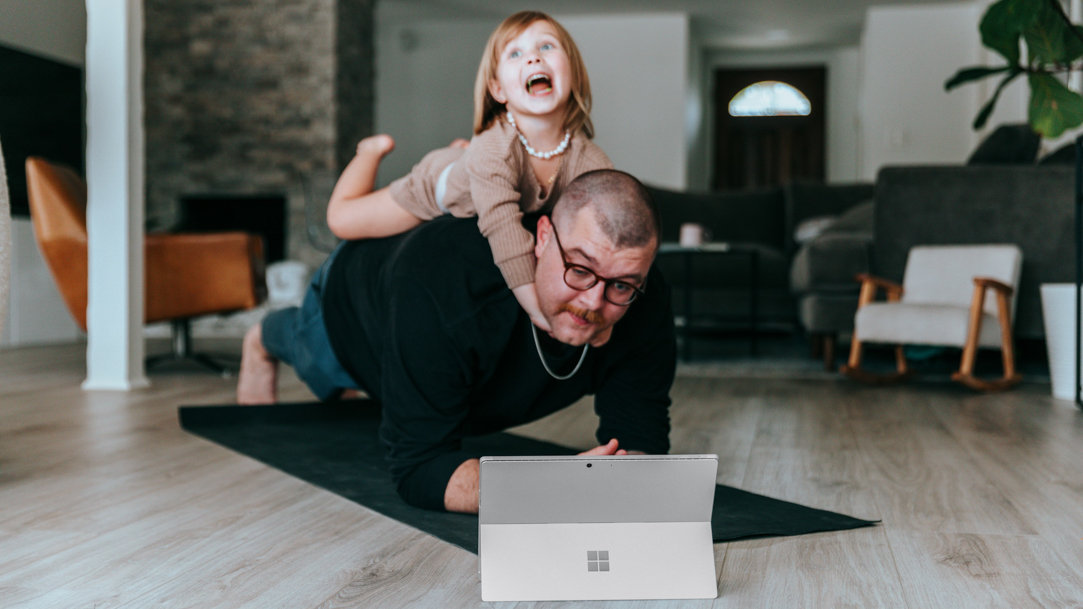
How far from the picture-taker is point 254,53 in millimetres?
7023

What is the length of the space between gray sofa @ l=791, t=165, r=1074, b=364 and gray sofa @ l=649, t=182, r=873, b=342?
905mm

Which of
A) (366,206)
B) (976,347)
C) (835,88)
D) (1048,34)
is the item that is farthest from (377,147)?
(835,88)

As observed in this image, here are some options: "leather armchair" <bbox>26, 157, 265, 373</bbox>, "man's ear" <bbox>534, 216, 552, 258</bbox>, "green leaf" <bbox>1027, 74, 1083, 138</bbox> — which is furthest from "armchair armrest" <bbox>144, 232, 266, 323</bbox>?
"green leaf" <bbox>1027, 74, 1083, 138</bbox>

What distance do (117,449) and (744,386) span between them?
2.09 meters

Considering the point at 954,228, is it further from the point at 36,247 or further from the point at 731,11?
the point at 36,247

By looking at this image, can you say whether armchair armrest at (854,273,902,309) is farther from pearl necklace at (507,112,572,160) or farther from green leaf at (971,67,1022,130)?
pearl necklace at (507,112,572,160)

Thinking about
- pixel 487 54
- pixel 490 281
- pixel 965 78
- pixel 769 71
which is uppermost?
pixel 769 71

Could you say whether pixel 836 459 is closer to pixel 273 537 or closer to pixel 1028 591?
pixel 1028 591

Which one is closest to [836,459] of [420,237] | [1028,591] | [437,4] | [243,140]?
[1028,591]

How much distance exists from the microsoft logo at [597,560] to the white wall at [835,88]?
8.34 meters

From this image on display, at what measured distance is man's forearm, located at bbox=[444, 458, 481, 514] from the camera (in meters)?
1.35

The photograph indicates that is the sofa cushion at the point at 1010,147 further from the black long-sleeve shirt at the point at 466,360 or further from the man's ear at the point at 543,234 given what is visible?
the man's ear at the point at 543,234

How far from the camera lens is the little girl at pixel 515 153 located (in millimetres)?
1354

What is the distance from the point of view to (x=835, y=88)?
9.43 meters
